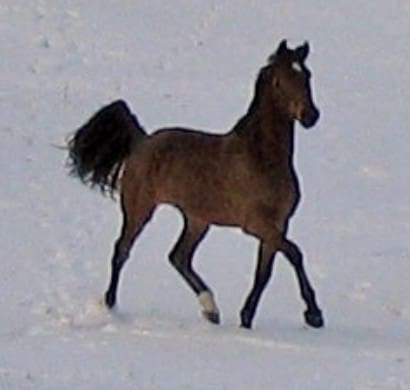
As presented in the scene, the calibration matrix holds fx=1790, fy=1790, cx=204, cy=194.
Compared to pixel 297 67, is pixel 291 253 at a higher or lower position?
lower

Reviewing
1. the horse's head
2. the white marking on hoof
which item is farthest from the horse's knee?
the horse's head

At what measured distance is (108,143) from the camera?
10633mm

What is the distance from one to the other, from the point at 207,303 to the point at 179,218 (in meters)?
3.71

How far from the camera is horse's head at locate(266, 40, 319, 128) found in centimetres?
991

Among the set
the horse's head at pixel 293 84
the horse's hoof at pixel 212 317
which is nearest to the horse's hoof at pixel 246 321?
the horse's hoof at pixel 212 317

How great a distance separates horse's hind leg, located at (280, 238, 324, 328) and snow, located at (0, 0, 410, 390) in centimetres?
9

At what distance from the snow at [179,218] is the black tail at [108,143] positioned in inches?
30.3

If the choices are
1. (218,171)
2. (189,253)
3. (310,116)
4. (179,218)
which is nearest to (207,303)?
(189,253)

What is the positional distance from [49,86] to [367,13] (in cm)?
556

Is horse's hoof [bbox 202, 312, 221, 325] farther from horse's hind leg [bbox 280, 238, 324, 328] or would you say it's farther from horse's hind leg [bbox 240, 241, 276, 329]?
horse's hind leg [bbox 280, 238, 324, 328]

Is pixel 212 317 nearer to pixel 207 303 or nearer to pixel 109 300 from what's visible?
pixel 207 303

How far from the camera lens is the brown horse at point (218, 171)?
10039 millimetres

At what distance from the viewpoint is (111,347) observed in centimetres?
933

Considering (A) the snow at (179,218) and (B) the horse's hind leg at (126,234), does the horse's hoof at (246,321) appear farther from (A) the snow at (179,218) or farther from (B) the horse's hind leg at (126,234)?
(B) the horse's hind leg at (126,234)
